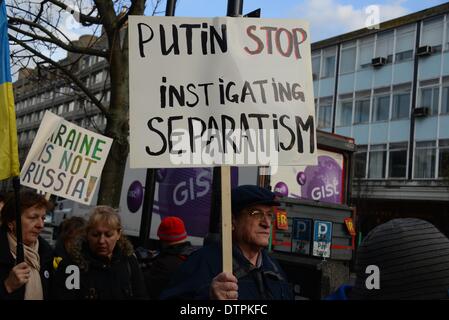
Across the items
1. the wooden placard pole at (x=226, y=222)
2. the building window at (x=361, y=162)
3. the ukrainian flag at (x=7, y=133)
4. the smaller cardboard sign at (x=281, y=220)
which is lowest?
the building window at (x=361, y=162)

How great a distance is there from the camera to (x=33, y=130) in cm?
8619

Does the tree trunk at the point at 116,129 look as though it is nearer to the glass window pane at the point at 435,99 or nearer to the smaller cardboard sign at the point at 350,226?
the smaller cardboard sign at the point at 350,226

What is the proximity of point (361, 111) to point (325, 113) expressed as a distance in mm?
2880

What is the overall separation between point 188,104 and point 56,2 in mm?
6966

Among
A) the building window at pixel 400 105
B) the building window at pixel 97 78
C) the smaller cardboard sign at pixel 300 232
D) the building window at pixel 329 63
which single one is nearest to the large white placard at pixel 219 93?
the smaller cardboard sign at pixel 300 232

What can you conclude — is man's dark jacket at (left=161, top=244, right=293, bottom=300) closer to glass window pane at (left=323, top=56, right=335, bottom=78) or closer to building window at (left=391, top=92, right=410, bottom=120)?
building window at (left=391, top=92, right=410, bottom=120)

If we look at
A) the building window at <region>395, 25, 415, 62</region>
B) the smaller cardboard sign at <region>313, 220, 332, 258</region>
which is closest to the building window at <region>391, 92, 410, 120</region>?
the building window at <region>395, 25, 415, 62</region>

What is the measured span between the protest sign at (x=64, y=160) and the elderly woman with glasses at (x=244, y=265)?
329 cm

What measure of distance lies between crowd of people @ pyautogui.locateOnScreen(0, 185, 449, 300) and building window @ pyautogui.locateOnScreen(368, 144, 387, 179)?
2843 centimetres

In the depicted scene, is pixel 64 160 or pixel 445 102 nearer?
pixel 64 160

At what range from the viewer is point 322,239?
8.69 metres

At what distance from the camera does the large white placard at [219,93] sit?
2969 millimetres

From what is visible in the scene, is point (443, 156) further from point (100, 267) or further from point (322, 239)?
point (100, 267)

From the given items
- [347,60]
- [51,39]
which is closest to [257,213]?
[51,39]
